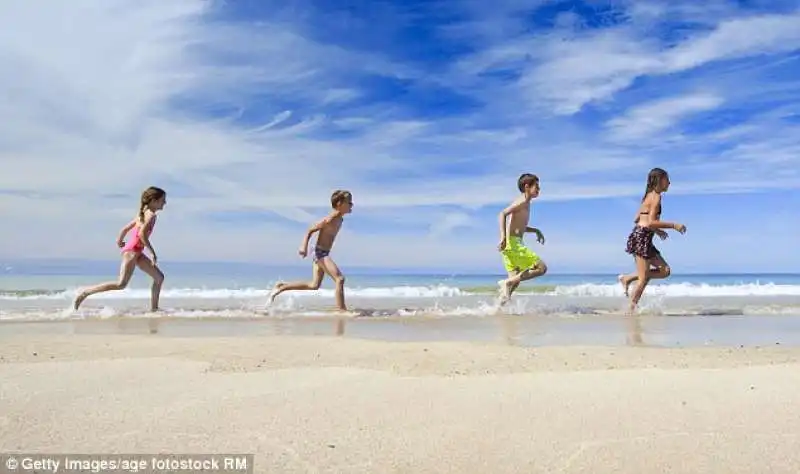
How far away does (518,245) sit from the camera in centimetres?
1002

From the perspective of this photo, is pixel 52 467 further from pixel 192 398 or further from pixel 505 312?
pixel 505 312

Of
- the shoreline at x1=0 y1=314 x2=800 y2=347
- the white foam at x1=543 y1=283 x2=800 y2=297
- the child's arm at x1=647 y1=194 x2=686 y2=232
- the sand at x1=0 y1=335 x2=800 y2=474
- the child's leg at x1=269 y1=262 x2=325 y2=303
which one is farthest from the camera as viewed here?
the white foam at x1=543 y1=283 x2=800 y2=297

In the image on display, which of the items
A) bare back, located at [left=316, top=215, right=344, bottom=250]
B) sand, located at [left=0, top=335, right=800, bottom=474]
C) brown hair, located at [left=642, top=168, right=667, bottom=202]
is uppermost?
brown hair, located at [left=642, top=168, right=667, bottom=202]

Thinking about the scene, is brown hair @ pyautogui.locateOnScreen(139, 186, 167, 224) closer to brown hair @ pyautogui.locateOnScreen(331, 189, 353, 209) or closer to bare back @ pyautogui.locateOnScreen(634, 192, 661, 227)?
brown hair @ pyautogui.locateOnScreen(331, 189, 353, 209)

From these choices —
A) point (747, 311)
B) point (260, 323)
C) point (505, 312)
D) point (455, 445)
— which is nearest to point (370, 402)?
point (455, 445)

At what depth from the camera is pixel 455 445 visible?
93.8 inches

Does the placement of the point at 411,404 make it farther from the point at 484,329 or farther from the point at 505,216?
the point at 505,216

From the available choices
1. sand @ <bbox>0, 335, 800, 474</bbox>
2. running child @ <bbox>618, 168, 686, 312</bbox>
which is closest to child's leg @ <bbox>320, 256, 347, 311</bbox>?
running child @ <bbox>618, 168, 686, 312</bbox>

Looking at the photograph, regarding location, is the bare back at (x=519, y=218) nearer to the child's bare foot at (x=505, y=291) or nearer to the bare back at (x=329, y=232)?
the child's bare foot at (x=505, y=291)

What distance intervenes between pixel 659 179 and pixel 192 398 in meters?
7.89

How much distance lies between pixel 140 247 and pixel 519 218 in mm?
5392

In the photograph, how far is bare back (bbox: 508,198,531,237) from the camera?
10.0 m

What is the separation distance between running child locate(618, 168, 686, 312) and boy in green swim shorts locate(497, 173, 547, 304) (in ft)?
4.31

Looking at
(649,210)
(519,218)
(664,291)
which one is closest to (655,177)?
(649,210)
